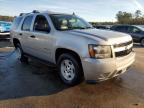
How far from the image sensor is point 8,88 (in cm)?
609

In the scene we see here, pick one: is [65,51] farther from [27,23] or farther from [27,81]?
[27,23]

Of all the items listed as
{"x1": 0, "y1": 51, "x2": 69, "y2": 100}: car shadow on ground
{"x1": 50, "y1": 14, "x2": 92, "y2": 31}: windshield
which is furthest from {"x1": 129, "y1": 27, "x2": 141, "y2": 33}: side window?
{"x1": 50, "y1": 14, "x2": 92, "y2": 31}: windshield

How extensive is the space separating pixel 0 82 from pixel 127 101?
3.42 m

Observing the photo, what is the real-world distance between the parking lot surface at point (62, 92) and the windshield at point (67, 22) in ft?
4.94

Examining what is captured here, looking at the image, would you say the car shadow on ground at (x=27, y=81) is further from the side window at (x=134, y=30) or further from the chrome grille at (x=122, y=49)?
the side window at (x=134, y=30)

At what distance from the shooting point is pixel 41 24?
7.19 m

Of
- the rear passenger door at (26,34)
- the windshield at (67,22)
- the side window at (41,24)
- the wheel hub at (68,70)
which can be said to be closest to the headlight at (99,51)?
the wheel hub at (68,70)

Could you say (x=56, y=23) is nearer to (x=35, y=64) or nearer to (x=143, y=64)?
(x=35, y=64)

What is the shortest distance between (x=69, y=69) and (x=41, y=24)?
182 cm

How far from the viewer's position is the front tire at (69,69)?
5.84 metres

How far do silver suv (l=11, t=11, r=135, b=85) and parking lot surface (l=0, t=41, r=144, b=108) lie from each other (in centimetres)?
41

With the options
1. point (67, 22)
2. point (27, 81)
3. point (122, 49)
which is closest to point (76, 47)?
point (122, 49)

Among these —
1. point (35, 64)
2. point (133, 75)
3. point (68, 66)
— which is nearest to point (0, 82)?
point (68, 66)

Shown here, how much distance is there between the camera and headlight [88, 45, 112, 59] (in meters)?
5.36
